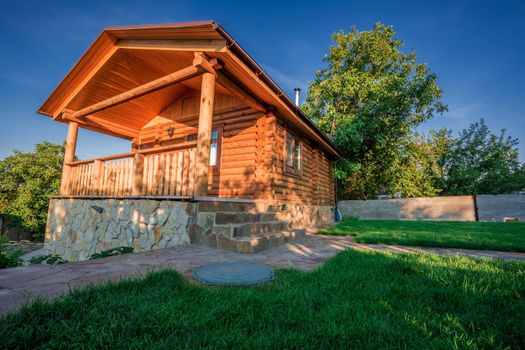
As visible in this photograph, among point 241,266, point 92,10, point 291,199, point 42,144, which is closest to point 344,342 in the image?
point 241,266

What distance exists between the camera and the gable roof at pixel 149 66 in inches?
183

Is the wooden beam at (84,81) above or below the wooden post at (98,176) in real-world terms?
above

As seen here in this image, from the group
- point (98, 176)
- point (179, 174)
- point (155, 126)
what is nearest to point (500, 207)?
point (179, 174)

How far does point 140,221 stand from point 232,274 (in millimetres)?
3643

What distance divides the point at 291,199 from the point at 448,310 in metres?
6.42

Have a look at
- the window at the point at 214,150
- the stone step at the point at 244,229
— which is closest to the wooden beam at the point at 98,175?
the window at the point at 214,150

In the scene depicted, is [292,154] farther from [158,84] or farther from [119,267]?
[119,267]

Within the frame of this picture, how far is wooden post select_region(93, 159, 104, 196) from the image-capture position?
21.3 feet

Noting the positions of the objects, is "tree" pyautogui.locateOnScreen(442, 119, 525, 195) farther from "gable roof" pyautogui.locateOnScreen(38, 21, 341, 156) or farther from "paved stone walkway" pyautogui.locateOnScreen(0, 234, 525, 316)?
"paved stone walkway" pyautogui.locateOnScreen(0, 234, 525, 316)

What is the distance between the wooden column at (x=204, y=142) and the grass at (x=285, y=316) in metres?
2.38

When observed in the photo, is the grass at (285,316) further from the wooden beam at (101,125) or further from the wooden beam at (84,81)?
the wooden beam at (101,125)

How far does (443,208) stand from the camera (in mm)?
13164

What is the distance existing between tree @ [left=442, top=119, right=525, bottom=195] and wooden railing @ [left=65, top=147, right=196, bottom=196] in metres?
23.0

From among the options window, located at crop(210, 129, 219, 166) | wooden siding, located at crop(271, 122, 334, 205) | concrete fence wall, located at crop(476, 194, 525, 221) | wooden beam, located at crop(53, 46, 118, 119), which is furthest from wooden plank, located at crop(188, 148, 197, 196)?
concrete fence wall, located at crop(476, 194, 525, 221)
